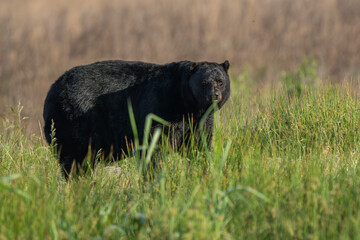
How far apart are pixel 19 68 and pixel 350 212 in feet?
31.0

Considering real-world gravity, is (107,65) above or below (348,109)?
above

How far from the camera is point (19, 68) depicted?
11875mm

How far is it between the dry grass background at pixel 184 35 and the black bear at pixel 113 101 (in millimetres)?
5478

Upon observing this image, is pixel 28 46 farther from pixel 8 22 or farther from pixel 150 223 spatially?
pixel 150 223

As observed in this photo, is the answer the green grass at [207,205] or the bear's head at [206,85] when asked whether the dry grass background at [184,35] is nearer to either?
the bear's head at [206,85]

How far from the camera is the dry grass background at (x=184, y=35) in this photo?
12.1 metres

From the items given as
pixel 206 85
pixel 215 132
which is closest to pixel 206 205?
pixel 215 132

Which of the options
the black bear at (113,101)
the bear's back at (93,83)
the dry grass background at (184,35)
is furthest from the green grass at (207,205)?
the dry grass background at (184,35)

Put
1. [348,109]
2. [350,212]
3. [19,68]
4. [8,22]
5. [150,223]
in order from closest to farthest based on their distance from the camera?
[350,212] < [150,223] < [348,109] < [19,68] < [8,22]

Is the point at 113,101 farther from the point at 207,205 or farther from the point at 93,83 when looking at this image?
the point at 207,205

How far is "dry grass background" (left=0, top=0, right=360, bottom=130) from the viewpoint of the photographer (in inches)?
477

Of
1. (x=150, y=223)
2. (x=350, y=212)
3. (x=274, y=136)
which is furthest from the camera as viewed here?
(x=274, y=136)

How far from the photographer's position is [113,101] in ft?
19.6

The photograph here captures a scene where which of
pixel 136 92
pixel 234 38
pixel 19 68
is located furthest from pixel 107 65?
pixel 234 38
